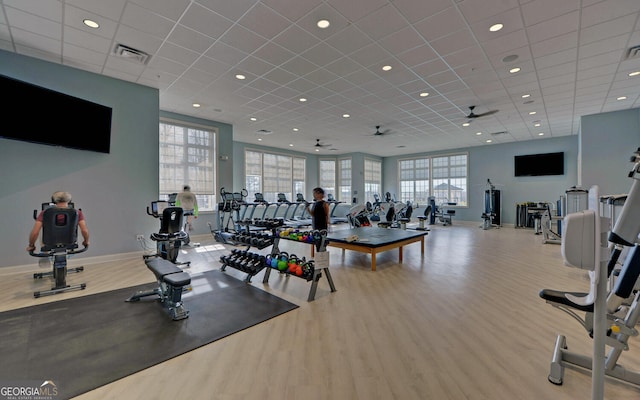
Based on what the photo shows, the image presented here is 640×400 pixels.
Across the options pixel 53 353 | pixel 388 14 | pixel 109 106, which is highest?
pixel 388 14

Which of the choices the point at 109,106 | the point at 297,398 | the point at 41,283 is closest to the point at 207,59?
the point at 109,106

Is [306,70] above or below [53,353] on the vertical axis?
above

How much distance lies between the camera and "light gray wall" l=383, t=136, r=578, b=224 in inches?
407

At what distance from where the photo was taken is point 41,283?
3.97 metres

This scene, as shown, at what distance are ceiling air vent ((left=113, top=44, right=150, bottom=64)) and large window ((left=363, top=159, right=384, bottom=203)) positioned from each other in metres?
11.1

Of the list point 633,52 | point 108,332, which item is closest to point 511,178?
point 633,52

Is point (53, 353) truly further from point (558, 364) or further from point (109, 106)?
point (109, 106)

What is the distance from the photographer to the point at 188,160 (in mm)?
7793

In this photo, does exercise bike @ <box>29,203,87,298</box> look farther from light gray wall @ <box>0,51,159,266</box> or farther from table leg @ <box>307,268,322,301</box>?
table leg @ <box>307,268,322,301</box>

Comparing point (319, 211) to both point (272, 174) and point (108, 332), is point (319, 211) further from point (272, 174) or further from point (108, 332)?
point (272, 174)

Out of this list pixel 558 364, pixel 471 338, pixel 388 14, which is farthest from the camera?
pixel 388 14

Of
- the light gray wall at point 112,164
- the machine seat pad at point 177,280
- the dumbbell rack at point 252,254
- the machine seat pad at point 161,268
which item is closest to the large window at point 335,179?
the light gray wall at point 112,164

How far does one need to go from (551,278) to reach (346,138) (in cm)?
786

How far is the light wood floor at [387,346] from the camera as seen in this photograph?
181cm
